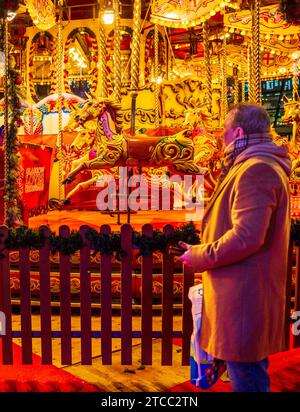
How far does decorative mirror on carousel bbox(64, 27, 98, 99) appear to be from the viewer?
1227cm

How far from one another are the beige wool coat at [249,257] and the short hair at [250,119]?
86 millimetres

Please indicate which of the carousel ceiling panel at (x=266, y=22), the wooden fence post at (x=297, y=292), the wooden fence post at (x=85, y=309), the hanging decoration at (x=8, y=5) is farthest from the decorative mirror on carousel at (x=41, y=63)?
the wooden fence post at (x=297, y=292)

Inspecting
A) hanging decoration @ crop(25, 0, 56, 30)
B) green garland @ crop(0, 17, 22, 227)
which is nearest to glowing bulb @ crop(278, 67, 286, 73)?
hanging decoration @ crop(25, 0, 56, 30)

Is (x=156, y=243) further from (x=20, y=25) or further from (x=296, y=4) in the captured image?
(x=20, y=25)

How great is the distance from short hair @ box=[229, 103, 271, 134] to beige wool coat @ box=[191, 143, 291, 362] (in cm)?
9

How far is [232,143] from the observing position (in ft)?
7.31

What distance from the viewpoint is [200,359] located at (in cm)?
248

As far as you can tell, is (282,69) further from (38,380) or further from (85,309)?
(38,380)

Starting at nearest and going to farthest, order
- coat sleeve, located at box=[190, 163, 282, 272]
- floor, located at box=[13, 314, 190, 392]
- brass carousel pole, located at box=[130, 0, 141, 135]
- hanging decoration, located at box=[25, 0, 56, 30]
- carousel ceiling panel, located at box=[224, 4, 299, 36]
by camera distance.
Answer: coat sleeve, located at box=[190, 163, 282, 272] < floor, located at box=[13, 314, 190, 392] < brass carousel pole, located at box=[130, 0, 141, 135] < hanging decoration, located at box=[25, 0, 56, 30] < carousel ceiling panel, located at box=[224, 4, 299, 36]

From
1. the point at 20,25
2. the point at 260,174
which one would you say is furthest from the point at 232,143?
the point at 20,25

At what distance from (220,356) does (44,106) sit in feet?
37.0

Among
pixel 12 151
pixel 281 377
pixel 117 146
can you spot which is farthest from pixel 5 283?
pixel 117 146

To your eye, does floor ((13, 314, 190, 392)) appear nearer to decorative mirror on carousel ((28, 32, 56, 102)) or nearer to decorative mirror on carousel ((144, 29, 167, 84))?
decorative mirror on carousel ((144, 29, 167, 84))

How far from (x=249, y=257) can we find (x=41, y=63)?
20.9 metres
